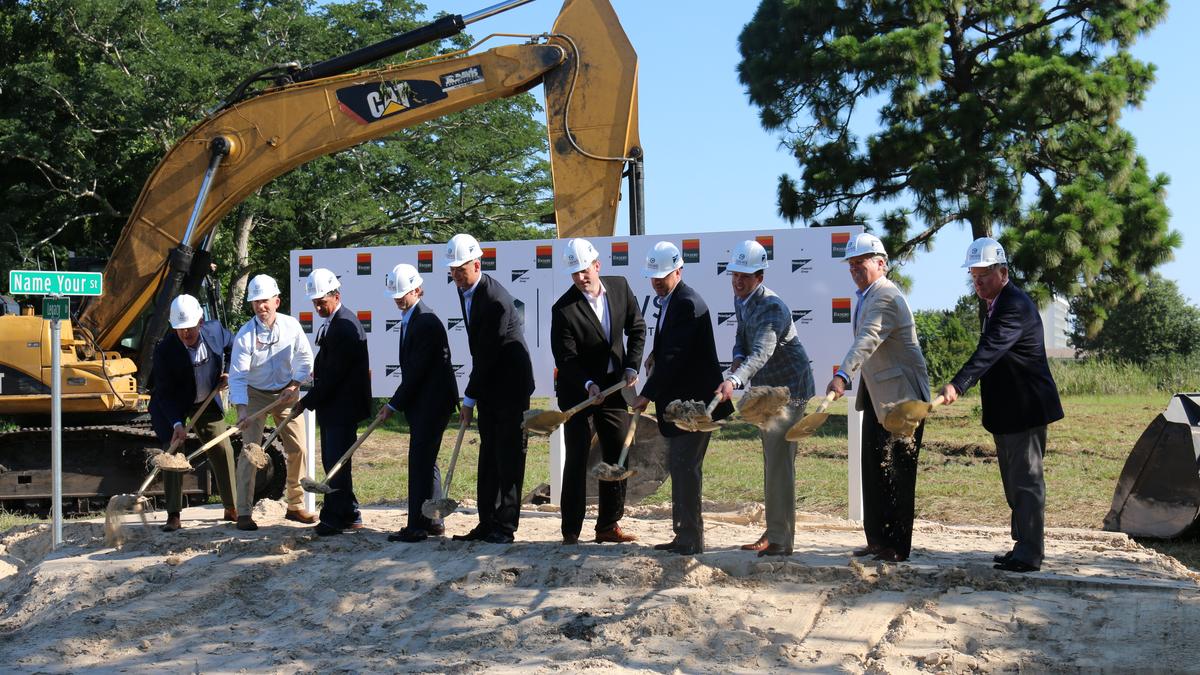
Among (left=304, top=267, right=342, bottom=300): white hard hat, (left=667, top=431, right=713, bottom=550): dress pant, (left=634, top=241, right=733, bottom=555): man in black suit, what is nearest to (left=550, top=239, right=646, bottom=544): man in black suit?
(left=634, top=241, right=733, bottom=555): man in black suit

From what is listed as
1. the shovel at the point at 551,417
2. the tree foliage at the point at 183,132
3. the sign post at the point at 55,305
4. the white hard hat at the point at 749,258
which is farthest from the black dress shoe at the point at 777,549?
the tree foliage at the point at 183,132

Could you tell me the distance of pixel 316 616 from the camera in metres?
7.02

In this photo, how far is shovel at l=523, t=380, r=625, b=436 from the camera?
7.76 m

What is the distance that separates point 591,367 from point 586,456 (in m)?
0.58

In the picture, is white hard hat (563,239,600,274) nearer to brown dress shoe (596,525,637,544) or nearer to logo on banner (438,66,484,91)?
brown dress shoe (596,525,637,544)

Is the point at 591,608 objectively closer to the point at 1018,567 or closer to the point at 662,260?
the point at 662,260

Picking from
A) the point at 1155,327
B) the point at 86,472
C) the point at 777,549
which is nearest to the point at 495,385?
the point at 777,549

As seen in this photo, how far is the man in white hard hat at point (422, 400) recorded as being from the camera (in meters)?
8.36

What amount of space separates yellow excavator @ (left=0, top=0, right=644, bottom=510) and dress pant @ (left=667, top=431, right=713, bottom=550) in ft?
11.4

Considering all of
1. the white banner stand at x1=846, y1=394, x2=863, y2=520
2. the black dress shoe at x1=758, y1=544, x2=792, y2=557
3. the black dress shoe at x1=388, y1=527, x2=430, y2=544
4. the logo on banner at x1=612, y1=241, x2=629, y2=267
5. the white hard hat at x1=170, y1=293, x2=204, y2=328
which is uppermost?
the logo on banner at x1=612, y1=241, x2=629, y2=267

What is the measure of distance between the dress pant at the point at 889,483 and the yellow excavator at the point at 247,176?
398 centimetres

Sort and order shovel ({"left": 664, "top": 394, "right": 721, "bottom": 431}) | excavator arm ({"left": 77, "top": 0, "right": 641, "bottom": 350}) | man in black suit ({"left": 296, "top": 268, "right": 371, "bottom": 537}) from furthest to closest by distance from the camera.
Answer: excavator arm ({"left": 77, "top": 0, "right": 641, "bottom": 350}) → man in black suit ({"left": 296, "top": 268, "right": 371, "bottom": 537}) → shovel ({"left": 664, "top": 394, "right": 721, "bottom": 431})

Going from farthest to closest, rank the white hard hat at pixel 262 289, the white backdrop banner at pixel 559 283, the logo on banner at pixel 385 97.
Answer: the logo on banner at pixel 385 97 → the white backdrop banner at pixel 559 283 → the white hard hat at pixel 262 289

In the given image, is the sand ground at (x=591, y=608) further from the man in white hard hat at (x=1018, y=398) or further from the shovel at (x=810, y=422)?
the shovel at (x=810, y=422)
